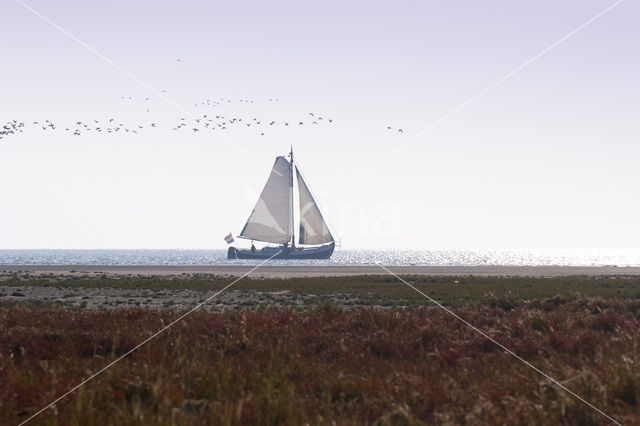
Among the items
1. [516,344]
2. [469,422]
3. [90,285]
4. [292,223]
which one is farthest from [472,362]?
[292,223]

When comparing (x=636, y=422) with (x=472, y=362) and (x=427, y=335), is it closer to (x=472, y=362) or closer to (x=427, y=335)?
(x=472, y=362)

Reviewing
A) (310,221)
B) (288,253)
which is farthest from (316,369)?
(288,253)

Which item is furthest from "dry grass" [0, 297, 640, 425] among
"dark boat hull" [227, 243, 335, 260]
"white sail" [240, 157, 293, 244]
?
"dark boat hull" [227, 243, 335, 260]

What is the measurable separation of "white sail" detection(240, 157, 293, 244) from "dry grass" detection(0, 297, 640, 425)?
103 metres

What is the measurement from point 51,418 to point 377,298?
29793mm

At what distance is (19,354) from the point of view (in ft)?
41.1

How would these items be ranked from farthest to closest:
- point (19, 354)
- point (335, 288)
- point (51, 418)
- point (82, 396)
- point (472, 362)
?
1. point (335, 288)
2. point (19, 354)
3. point (472, 362)
4. point (82, 396)
5. point (51, 418)

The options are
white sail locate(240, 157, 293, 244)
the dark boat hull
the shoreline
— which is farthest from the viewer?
the dark boat hull

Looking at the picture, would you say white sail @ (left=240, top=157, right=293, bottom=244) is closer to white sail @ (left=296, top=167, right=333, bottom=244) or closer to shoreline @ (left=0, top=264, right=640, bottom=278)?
white sail @ (left=296, top=167, right=333, bottom=244)

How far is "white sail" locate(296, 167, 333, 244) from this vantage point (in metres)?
125

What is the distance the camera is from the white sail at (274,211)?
12088cm

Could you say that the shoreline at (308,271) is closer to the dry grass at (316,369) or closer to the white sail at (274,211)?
the white sail at (274,211)

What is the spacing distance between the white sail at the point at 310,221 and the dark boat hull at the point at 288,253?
7434mm

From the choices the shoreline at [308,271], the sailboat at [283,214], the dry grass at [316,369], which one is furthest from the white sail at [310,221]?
the dry grass at [316,369]
